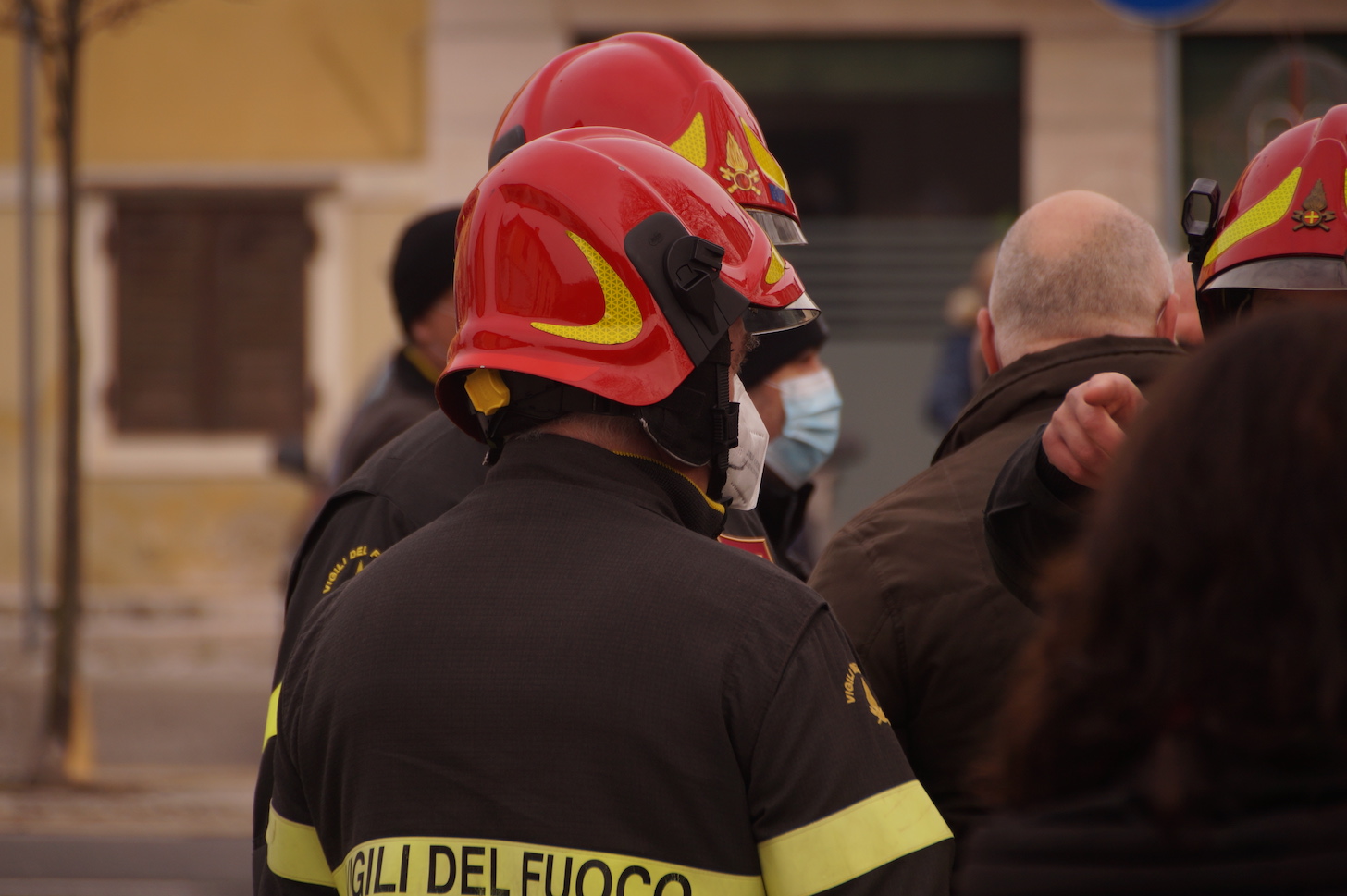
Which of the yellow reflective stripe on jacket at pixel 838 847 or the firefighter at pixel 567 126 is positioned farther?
the firefighter at pixel 567 126

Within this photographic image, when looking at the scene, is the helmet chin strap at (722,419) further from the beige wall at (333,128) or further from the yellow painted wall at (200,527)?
the yellow painted wall at (200,527)

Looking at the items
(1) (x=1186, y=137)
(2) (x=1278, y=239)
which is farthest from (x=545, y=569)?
(1) (x=1186, y=137)

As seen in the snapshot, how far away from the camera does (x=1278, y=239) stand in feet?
7.48

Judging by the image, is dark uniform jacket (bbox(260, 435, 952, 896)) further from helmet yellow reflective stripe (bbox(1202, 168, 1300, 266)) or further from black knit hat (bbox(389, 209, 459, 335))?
black knit hat (bbox(389, 209, 459, 335))

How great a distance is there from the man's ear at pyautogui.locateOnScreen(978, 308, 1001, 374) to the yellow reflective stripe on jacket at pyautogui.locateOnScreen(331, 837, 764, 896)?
1.45 meters

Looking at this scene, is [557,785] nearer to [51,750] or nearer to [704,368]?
[704,368]

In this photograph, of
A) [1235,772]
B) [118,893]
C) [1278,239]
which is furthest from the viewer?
[118,893]

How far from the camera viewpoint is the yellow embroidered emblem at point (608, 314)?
Result: 1706mm

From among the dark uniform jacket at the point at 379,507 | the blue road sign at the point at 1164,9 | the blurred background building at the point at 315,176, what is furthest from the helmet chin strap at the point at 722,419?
the blurred background building at the point at 315,176

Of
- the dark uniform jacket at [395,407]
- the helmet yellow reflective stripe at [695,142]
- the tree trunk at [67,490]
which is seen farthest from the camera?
the tree trunk at [67,490]

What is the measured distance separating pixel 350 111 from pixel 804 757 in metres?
9.89

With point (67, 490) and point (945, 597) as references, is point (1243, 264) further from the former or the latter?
point (67, 490)

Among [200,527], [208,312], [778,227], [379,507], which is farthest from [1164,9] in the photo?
[200,527]

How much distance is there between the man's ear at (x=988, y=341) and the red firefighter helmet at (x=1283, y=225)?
1.48 ft
